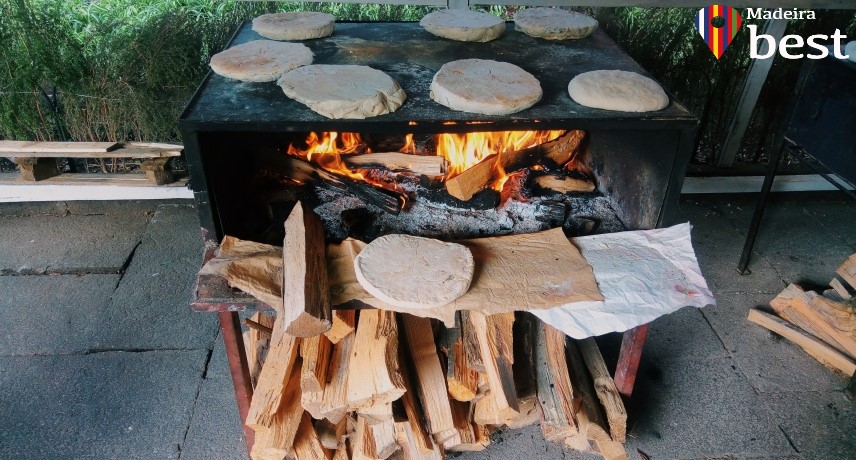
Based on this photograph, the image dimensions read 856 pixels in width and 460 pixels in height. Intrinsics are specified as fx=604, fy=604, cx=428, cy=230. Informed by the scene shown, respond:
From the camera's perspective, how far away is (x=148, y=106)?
11.6ft

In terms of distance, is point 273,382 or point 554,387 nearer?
point 273,382

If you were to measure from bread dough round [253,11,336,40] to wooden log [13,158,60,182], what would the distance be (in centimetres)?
185

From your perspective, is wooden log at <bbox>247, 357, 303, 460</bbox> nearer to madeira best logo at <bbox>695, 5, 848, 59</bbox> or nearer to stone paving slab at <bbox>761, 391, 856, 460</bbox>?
stone paving slab at <bbox>761, 391, 856, 460</bbox>

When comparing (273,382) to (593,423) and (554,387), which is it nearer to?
(554,387)

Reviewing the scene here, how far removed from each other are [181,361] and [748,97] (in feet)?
11.8

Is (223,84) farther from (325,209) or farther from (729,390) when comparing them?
(729,390)

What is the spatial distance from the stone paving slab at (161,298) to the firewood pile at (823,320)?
9.33ft

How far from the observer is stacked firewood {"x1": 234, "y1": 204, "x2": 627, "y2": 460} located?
2.07m

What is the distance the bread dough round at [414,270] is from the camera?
179cm

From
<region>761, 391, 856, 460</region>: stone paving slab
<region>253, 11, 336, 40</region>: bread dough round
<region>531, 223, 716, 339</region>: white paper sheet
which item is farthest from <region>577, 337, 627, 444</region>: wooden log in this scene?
<region>253, 11, 336, 40</region>: bread dough round

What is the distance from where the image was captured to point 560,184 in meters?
2.52

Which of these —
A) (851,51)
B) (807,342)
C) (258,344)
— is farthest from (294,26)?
(807,342)

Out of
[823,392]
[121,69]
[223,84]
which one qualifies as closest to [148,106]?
[121,69]

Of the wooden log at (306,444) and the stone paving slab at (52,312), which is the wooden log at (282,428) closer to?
the wooden log at (306,444)
